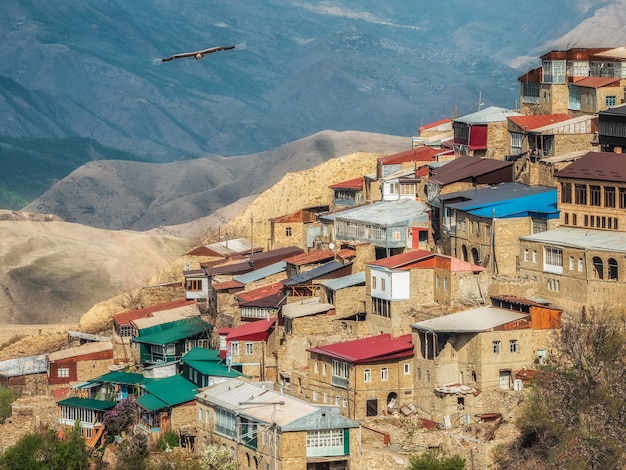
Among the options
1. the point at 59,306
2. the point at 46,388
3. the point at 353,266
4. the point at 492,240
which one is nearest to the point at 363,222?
the point at 353,266

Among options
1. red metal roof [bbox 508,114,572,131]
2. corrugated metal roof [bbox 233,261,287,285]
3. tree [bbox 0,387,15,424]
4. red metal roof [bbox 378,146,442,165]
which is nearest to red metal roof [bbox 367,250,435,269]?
corrugated metal roof [bbox 233,261,287,285]

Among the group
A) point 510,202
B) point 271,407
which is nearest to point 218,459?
point 271,407

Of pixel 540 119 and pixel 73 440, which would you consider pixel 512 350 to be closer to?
pixel 73 440

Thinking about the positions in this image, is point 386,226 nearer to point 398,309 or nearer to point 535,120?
point 398,309

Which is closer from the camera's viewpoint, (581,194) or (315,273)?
(581,194)

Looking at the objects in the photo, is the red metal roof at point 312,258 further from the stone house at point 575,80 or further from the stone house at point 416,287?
the stone house at point 575,80

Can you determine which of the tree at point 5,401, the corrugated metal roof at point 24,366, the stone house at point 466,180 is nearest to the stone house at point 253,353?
the tree at point 5,401
